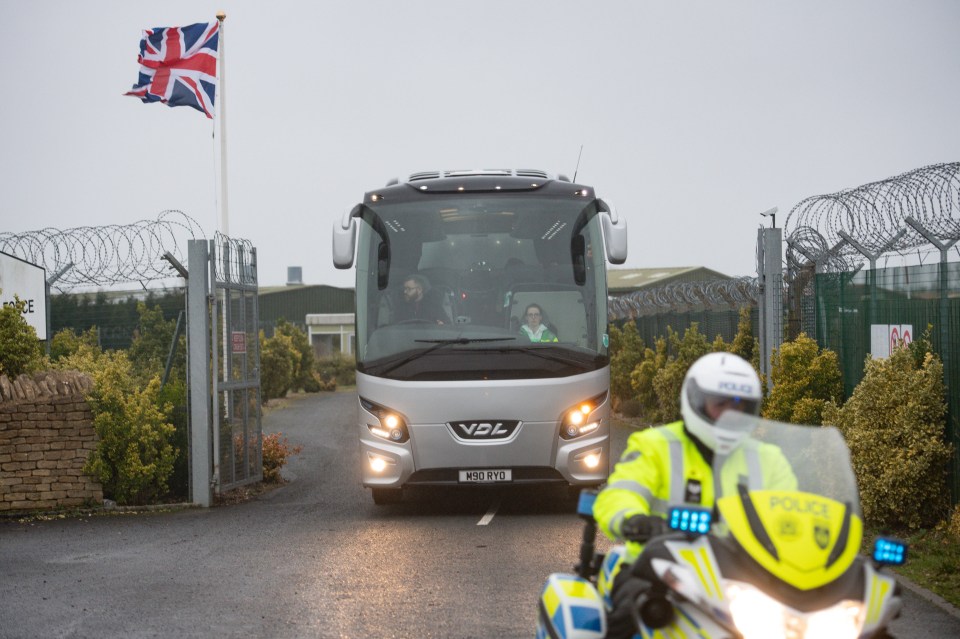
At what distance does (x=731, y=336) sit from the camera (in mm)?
22797

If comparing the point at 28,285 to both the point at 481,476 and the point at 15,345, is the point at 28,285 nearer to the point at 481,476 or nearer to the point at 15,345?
the point at 15,345

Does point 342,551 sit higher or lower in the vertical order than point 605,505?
lower

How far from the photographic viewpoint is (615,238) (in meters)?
12.8

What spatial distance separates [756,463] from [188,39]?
816 inches

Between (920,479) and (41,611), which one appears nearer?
(41,611)

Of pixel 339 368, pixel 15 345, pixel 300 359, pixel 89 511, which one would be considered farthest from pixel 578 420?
pixel 339 368

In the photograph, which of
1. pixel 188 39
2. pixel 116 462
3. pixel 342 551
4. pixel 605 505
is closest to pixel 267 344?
pixel 188 39

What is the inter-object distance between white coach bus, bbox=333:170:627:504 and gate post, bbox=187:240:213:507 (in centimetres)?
241

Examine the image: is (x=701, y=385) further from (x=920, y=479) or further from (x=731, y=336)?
(x=731, y=336)

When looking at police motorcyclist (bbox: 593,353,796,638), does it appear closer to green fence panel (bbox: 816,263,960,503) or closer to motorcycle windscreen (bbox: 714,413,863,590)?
motorcycle windscreen (bbox: 714,413,863,590)

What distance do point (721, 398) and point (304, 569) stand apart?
6.10 metres

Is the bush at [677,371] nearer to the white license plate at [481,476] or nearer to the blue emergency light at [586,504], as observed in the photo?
the white license plate at [481,476]

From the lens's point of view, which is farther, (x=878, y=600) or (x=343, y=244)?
(x=343, y=244)

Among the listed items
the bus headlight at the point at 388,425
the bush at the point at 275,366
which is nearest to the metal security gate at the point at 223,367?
the bus headlight at the point at 388,425
